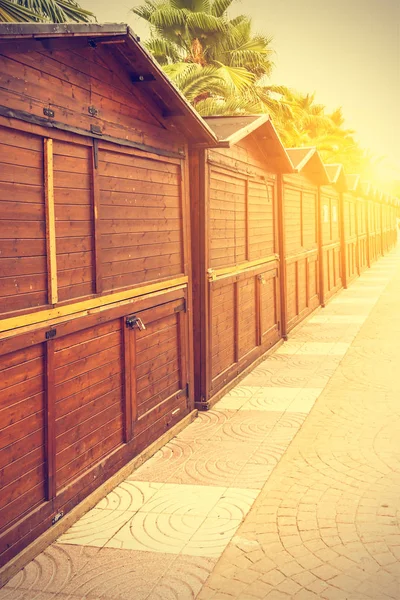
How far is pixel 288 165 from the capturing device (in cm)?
1351

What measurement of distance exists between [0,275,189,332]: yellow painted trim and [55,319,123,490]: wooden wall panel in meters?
0.20

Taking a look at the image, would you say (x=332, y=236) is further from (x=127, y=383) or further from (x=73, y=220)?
(x=73, y=220)

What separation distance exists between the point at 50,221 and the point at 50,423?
1615 mm

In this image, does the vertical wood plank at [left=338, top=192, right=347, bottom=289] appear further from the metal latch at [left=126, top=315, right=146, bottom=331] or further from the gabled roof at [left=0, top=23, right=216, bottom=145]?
the metal latch at [left=126, top=315, right=146, bottom=331]

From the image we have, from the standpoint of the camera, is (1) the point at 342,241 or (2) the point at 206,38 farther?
(2) the point at 206,38

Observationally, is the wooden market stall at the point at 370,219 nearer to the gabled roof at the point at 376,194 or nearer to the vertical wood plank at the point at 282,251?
the gabled roof at the point at 376,194

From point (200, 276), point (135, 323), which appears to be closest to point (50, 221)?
point (135, 323)

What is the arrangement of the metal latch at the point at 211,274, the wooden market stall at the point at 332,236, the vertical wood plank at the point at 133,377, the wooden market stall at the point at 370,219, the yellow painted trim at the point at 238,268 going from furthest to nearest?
1. the wooden market stall at the point at 370,219
2. the wooden market stall at the point at 332,236
3. the yellow painted trim at the point at 238,268
4. the metal latch at the point at 211,274
5. the vertical wood plank at the point at 133,377

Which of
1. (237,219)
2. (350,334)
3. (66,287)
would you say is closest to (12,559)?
(66,287)

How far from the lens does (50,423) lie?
221 inches

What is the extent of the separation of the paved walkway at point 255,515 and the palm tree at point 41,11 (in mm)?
7091

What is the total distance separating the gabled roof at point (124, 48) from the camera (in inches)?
196

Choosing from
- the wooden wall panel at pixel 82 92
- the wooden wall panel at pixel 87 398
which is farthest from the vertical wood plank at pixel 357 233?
the wooden wall panel at pixel 87 398

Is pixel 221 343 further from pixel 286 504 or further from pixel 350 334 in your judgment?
pixel 350 334
